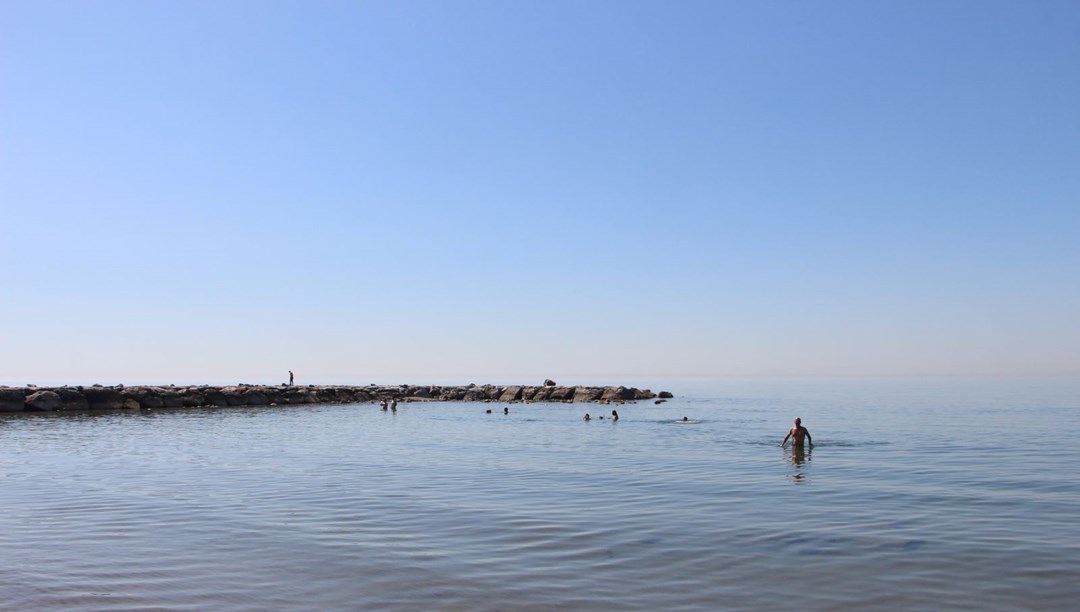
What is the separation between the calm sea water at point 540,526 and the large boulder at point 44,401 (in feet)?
89.3

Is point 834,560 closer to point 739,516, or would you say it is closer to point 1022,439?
point 739,516

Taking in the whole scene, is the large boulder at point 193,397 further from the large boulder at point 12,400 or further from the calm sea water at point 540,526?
the calm sea water at point 540,526

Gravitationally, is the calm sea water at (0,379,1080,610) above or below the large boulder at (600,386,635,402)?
below

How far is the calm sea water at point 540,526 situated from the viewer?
10961 mm

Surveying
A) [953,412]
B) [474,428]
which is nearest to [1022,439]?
[953,412]

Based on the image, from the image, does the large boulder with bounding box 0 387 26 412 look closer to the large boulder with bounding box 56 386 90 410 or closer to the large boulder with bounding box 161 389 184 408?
the large boulder with bounding box 56 386 90 410

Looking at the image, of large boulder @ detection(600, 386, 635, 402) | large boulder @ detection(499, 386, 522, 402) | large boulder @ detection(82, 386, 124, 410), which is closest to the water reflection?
large boulder @ detection(600, 386, 635, 402)

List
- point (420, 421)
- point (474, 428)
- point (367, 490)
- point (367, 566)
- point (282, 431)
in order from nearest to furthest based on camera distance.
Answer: point (367, 566) < point (367, 490) < point (282, 431) < point (474, 428) < point (420, 421)

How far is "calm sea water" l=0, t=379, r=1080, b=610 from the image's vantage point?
11.0m

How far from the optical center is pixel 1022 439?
119 ft

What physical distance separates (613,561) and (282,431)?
118 ft

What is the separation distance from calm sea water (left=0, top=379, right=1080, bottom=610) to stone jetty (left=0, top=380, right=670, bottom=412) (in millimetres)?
29250

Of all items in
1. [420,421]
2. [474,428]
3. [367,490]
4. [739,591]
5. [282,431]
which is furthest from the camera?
[420,421]

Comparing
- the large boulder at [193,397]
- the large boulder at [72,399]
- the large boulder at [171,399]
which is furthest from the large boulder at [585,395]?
the large boulder at [72,399]
